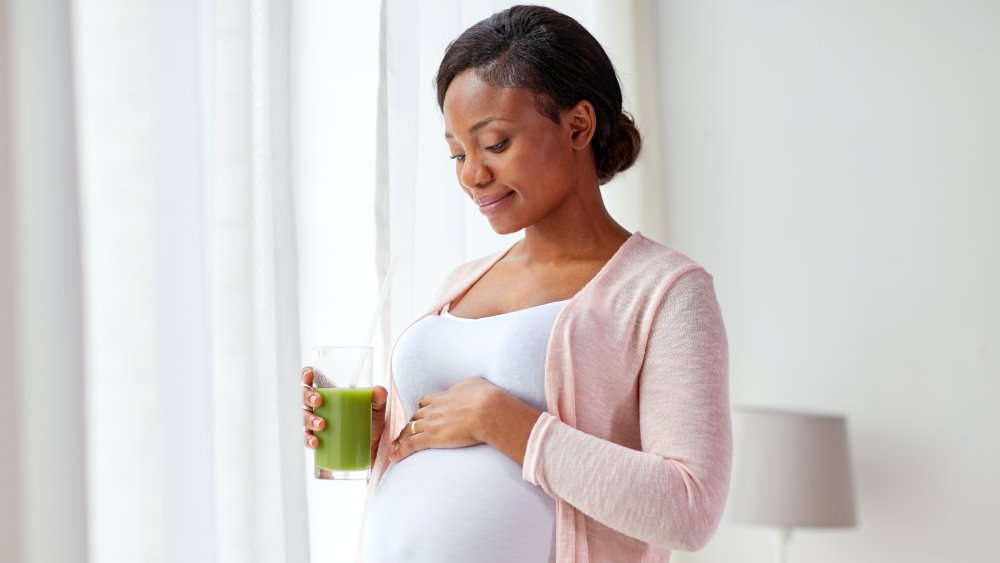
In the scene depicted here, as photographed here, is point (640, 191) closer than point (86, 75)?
No

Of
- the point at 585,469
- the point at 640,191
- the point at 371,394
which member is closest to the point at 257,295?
the point at 371,394

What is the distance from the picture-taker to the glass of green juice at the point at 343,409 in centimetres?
105

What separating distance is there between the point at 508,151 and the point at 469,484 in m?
0.37

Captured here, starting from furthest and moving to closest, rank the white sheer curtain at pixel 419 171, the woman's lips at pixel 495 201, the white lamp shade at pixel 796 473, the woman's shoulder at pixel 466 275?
the white lamp shade at pixel 796 473
the white sheer curtain at pixel 419 171
the woman's shoulder at pixel 466 275
the woman's lips at pixel 495 201

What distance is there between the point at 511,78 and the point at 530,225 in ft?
0.58

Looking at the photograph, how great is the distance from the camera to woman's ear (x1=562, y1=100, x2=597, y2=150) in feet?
3.60

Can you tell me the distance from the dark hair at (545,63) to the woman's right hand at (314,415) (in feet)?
1.19

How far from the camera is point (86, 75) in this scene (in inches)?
36.8

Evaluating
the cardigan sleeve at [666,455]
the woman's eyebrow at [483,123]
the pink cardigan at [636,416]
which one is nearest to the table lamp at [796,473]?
the pink cardigan at [636,416]

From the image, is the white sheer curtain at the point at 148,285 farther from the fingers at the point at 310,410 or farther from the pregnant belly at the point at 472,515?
the pregnant belly at the point at 472,515

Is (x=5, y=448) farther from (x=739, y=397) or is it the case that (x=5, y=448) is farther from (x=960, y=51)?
(x=960, y=51)

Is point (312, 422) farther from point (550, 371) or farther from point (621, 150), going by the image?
point (621, 150)

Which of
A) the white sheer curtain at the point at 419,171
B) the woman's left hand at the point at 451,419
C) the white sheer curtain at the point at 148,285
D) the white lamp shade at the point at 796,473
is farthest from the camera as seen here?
the white lamp shade at the point at 796,473

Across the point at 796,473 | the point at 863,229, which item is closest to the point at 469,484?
the point at 796,473
